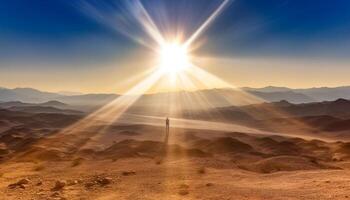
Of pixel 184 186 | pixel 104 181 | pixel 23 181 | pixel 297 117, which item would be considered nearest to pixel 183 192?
pixel 184 186

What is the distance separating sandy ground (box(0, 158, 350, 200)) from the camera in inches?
603

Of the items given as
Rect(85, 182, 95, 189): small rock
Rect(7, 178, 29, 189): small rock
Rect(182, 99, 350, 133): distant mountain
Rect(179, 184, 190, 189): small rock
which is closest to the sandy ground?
Rect(179, 184, 190, 189): small rock

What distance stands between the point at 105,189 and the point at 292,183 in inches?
338

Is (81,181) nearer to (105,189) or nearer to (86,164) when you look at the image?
(105,189)

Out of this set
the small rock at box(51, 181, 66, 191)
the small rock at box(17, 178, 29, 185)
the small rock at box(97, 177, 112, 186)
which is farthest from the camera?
the small rock at box(17, 178, 29, 185)

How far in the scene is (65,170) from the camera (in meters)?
24.2

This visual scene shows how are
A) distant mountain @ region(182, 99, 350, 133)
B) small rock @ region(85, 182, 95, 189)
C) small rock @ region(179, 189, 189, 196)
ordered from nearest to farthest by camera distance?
small rock @ region(179, 189, 189, 196)
small rock @ region(85, 182, 95, 189)
distant mountain @ region(182, 99, 350, 133)

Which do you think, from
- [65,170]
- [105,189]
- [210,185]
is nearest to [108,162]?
[65,170]

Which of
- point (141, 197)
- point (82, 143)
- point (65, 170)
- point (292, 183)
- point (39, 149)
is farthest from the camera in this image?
point (82, 143)

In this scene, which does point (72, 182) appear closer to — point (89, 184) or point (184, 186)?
point (89, 184)

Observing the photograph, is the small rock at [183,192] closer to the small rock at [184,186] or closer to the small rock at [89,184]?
the small rock at [184,186]

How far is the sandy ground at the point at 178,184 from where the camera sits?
1531cm

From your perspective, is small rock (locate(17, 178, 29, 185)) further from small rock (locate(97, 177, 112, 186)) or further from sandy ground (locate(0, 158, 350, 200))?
small rock (locate(97, 177, 112, 186))

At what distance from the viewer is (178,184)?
18.0 metres
